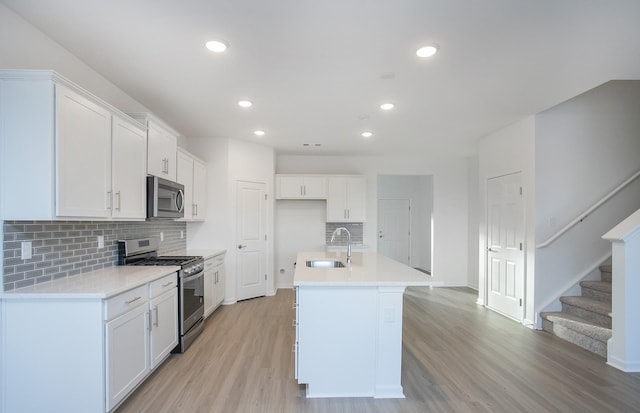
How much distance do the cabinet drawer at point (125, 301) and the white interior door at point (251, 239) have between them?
97.1 inches

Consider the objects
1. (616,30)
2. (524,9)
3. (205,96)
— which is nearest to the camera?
(524,9)

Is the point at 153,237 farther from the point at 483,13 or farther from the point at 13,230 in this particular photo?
the point at 483,13

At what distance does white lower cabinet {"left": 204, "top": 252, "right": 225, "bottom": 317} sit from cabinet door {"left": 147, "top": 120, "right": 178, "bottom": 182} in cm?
123

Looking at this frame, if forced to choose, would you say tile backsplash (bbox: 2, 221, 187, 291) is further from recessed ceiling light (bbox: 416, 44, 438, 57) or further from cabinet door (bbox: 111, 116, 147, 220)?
recessed ceiling light (bbox: 416, 44, 438, 57)

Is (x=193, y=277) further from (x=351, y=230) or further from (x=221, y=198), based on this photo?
(x=351, y=230)

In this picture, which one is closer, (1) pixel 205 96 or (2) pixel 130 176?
(2) pixel 130 176

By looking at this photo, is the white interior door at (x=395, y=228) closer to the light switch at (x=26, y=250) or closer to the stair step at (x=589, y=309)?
the stair step at (x=589, y=309)

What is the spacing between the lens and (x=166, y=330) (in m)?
2.75

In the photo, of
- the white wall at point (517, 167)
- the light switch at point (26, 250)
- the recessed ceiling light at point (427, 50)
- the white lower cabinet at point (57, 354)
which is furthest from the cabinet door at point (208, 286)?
the white wall at point (517, 167)

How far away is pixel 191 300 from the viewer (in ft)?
10.6

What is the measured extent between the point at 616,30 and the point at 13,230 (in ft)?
13.8

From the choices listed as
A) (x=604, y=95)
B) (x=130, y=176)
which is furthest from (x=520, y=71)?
(x=130, y=176)

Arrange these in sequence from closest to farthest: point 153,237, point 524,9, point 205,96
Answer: point 524,9 < point 205,96 < point 153,237

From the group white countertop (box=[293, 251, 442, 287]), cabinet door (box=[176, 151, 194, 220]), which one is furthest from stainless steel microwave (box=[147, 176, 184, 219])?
white countertop (box=[293, 251, 442, 287])
